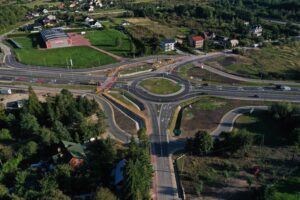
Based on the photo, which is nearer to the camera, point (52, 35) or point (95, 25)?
point (52, 35)

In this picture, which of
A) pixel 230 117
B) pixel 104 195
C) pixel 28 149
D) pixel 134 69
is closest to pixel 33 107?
pixel 28 149

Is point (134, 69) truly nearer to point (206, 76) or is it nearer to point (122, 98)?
point (122, 98)

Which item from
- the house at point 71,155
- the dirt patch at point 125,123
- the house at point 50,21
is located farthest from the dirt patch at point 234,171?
the house at point 50,21

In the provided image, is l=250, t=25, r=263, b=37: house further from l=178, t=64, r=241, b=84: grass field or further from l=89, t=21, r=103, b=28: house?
l=89, t=21, r=103, b=28: house

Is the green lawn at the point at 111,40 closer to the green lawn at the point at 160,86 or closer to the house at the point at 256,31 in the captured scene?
the green lawn at the point at 160,86

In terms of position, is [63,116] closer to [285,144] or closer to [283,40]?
[285,144]

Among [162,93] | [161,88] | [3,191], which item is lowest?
[3,191]
